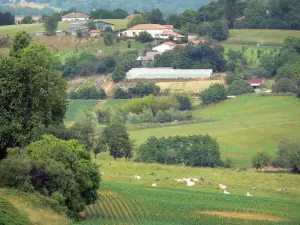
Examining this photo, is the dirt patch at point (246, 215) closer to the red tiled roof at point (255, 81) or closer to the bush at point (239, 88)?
the bush at point (239, 88)

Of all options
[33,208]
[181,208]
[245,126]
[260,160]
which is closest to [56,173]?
[33,208]

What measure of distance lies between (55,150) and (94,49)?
76.8 meters

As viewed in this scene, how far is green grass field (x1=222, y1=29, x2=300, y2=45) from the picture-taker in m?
114

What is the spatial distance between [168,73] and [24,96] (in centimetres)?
5812

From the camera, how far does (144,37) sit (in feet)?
370

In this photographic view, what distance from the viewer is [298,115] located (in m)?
76.7

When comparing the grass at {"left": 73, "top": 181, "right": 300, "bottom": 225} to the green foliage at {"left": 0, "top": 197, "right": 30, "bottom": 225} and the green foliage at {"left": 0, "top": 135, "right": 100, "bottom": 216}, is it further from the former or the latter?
the green foliage at {"left": 0, "top": 197, "right": 30, "bottom": 225}

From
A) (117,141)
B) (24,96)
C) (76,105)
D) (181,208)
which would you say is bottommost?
(76,105)

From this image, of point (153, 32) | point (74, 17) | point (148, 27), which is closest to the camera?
point (153, 32)

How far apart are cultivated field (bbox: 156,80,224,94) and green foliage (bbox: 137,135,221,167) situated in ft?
96.1

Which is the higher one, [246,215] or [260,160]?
[246,215]

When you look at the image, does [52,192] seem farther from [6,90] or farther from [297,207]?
[297,207]

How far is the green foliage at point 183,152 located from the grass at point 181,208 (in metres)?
16.8

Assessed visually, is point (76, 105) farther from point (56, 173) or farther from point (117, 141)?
point (56, 173)
